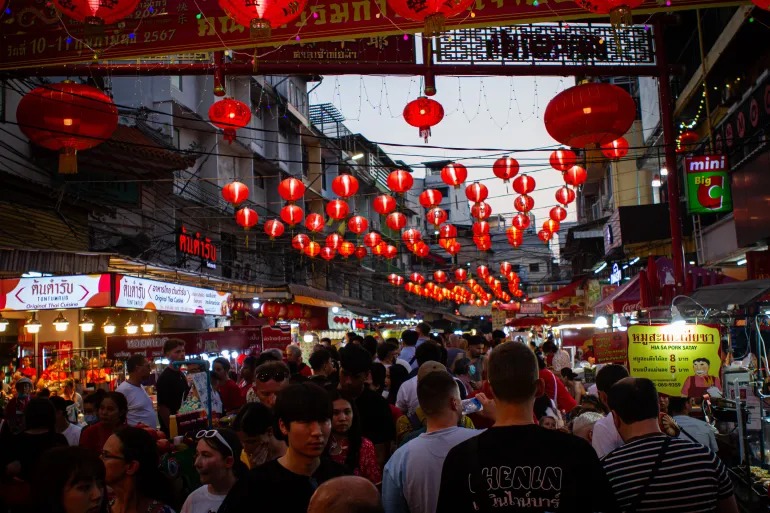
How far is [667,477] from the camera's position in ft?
12.0

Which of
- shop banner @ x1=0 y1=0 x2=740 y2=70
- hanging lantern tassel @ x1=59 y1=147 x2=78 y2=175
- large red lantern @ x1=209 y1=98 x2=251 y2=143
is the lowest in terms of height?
hanging lantern tassel @ x1=59 y1=147 x2=78 y2=175

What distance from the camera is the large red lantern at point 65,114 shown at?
8.95 metres

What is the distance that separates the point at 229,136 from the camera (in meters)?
11.6

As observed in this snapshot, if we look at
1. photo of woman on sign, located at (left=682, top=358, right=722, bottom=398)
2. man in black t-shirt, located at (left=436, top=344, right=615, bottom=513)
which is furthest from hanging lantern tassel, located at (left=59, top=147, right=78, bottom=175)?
photo of woman on sign, located at (left=682, top=358, right=722, bottom=398)

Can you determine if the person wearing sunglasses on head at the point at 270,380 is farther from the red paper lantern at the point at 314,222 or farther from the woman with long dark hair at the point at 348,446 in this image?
the red paper lantern at the point at 314,222

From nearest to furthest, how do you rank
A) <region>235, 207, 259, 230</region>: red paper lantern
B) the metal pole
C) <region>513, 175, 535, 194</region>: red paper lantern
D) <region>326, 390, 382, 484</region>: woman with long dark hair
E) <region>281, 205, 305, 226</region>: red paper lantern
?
1. <region>326, 390, 382, 484</region>: woman with long dark hair
2. the metal pole
3. <region>235, 207, 259, 230</region>: red paper lantern
4. <region>513, 175, 535, 194</region>: red paper lantern
5. <region>281, 205, 305, 226</region>: red paper lantern

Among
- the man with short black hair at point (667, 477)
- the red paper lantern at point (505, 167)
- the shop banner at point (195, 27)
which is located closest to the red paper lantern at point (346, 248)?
the red paper lantern at point (505, 167)

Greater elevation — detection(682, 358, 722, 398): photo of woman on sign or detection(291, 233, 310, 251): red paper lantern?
detection(291, 233, 310, 251): red paper lantern

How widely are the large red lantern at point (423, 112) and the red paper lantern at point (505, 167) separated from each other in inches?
191

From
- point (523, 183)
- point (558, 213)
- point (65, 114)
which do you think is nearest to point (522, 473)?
point (65, 114)

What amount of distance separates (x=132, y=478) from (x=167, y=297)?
11.8 m

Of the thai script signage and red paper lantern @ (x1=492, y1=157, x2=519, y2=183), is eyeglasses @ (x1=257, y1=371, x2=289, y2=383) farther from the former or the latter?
the thai script signage

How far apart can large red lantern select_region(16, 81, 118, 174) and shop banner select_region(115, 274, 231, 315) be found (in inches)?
182

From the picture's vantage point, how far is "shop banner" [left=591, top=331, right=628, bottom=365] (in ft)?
37.7
